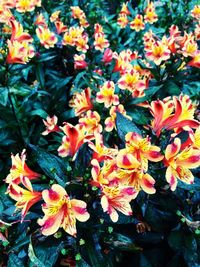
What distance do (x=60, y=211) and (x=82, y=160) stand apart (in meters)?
0.28

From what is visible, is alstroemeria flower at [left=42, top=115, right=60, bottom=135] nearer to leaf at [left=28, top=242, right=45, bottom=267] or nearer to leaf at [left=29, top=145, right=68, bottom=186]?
leaf at [left=29, top=145, right=68, bottom=186]

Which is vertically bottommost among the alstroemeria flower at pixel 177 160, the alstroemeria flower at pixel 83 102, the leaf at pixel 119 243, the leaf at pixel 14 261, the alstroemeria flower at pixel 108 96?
the leaf at pixel 14 261

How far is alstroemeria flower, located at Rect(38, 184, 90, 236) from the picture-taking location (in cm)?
132

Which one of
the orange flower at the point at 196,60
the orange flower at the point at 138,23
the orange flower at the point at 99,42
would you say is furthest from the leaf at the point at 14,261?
the orange flower at the point at 138,23

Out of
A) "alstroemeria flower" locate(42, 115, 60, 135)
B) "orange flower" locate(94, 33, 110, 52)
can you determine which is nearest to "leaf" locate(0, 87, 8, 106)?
"alstroemeria flower" locate(42, 115, 60, 135)

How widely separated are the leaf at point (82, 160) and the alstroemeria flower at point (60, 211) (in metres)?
0.24

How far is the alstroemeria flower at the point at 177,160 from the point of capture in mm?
1439

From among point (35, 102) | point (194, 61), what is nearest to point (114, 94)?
point (194, 61)

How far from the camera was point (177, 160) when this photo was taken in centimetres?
148

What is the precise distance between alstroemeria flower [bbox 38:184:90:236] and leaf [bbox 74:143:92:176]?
0.24 m

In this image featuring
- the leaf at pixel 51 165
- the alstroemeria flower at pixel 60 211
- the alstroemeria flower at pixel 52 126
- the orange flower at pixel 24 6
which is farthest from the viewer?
Answer: the orange flower at pixel 24 6

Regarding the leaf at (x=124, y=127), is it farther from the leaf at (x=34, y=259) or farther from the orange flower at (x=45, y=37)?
the orange flower at (x=45, y=37)

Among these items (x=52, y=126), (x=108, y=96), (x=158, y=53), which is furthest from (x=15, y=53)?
(x=158, y=53)

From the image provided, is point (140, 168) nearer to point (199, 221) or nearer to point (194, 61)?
point (199, 221)
